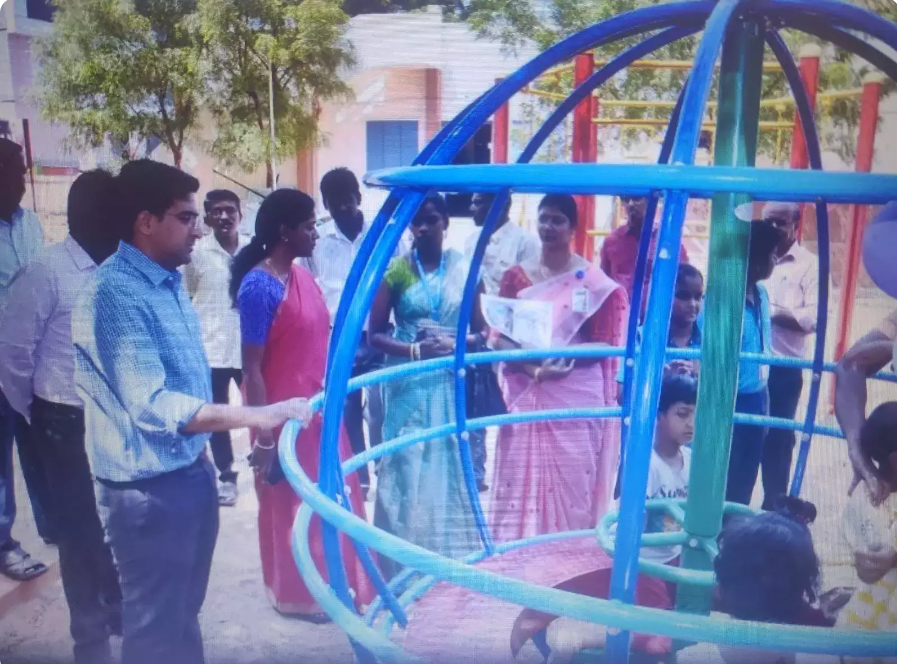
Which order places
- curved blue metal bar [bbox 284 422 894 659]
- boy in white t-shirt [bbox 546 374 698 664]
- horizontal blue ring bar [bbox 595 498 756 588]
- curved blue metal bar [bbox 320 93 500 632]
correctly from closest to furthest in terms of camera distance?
curved blue metal bar [bbox 284 422 894 659], curved blue metal bar [bbox 320 93 500 632], horizontal blue ring bar [bbox 595 498 756 588], boy in white t-shirt [bbox 546 374 698 664]

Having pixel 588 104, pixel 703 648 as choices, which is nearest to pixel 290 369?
pixel 588 104

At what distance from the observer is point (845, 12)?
3.12 ft

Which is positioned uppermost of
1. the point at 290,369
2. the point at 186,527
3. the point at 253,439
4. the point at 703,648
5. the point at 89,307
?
the point at 89,307

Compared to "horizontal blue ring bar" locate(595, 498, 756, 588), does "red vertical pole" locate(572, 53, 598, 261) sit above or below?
above

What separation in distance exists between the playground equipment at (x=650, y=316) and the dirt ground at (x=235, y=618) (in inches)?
7.6

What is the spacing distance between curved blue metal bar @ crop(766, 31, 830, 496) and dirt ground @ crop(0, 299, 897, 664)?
0.14ft

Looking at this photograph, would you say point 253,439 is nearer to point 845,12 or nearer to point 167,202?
point 167,202

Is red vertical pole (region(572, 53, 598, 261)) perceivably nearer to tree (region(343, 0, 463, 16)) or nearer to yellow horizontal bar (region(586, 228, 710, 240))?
yellow horizontal bar (region(586, 228, 710, 240))

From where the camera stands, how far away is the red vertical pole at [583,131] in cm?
126

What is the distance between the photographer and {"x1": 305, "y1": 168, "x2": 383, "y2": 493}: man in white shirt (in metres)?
1.23

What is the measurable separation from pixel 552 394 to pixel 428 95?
0.66m

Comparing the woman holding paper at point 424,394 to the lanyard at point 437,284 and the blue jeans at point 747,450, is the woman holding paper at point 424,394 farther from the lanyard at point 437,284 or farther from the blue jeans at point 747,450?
the blue jeans at point 747,450

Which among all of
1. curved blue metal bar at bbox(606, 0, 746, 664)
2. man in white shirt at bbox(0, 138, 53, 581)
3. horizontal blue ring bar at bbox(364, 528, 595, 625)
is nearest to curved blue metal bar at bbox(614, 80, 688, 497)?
horizontal blue ring bar at bbox(364, 528, 595, 625)

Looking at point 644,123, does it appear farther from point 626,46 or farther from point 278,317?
point 278,317
